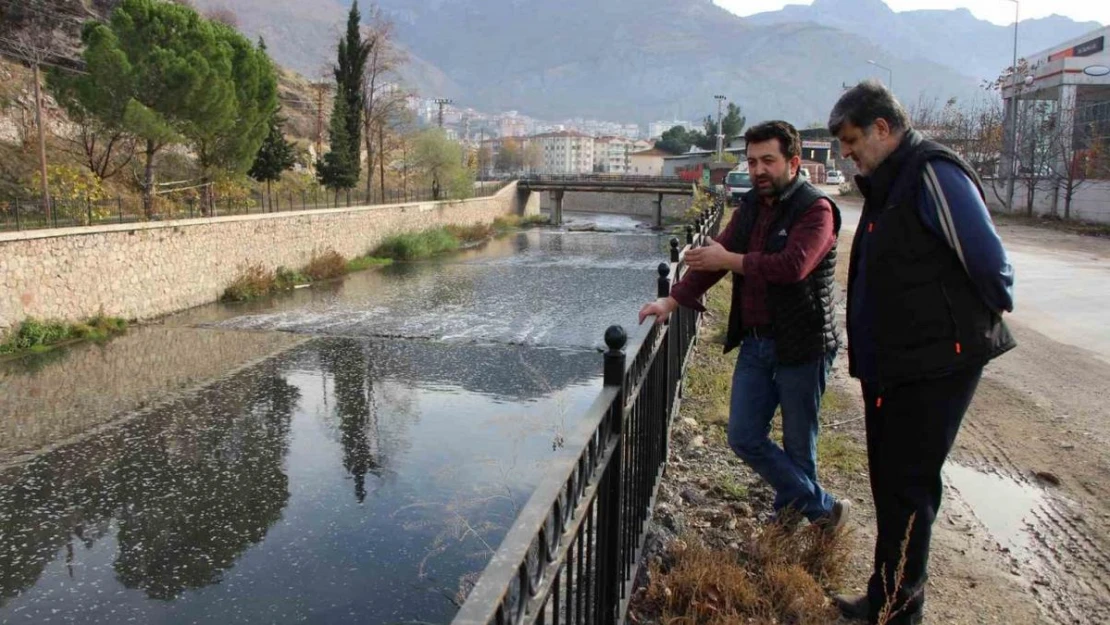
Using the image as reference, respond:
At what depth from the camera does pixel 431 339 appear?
576 inches

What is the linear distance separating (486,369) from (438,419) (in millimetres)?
2525

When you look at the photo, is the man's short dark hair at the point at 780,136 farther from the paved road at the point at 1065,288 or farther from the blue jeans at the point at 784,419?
the paved road at the point at 1065,288

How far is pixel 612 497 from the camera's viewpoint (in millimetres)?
2562

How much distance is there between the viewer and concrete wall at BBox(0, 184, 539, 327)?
14352 mm

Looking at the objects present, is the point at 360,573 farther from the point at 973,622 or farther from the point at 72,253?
the point at 72,253

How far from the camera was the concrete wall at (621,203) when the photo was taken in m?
61.9

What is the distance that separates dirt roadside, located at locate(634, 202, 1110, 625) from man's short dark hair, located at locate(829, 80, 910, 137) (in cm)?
188

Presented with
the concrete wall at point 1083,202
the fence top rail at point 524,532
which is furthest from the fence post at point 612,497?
the concrete wall at point 1083,202

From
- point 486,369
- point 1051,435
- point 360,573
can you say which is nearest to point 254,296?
point 486,369

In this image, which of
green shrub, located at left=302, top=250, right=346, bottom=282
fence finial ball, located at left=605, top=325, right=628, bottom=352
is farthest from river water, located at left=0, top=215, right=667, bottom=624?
green shrub, located at left=302, top=250, right=346, bottom=282

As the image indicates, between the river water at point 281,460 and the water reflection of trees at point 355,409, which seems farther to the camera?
the water reflection of trees at point 355,409

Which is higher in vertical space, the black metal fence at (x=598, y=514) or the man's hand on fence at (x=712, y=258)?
the man's hand on fence at (x=712, y=258)

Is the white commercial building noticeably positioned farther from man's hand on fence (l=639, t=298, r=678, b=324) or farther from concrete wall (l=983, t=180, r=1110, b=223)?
man's hand on fence (l=639, t=298, r=678, b=324)

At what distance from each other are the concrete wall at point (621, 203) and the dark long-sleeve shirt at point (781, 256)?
55.9 m
